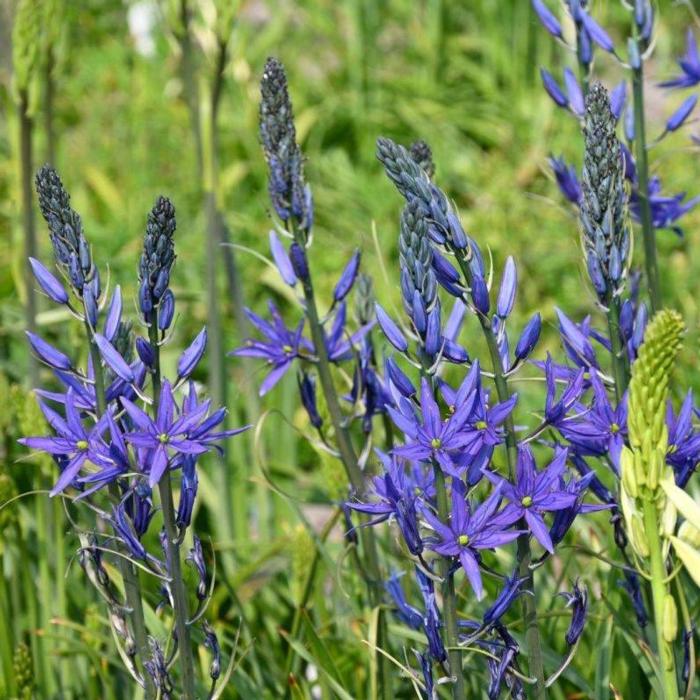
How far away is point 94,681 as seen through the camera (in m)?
3.22

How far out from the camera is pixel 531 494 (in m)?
2.04

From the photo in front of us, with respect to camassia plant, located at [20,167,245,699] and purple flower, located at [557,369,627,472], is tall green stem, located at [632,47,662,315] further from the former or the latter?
camassia plant, located at [20,167,245,699]

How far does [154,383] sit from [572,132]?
5.75 metres

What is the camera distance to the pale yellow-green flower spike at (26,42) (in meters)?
3.57

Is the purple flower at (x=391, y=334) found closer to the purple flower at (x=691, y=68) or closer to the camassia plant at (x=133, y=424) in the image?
the camassia plant at (x=133, y=424)

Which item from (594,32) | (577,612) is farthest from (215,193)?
(577,612)

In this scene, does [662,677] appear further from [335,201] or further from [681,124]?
[335,201]

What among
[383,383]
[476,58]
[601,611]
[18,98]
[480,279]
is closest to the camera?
[480,279]

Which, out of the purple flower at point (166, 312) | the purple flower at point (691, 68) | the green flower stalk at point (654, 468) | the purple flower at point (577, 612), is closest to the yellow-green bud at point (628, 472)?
the green flower stalk at point (654, 468)

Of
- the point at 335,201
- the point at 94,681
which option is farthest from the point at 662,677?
the point at 335,201

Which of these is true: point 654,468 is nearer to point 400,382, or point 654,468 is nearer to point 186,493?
point 400,382

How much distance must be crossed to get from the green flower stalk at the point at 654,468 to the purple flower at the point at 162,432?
0.74m

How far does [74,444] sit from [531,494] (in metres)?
0.83

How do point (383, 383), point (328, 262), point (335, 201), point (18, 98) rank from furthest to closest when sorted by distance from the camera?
point (335, 201), point (328, 262), point (18, 98), point (383, 383)
